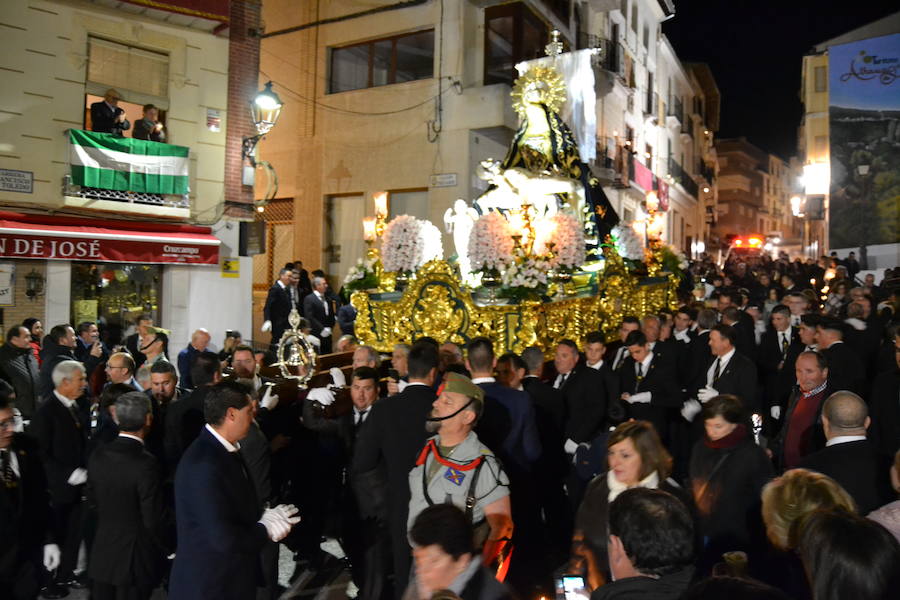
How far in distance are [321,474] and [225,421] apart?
240 cm

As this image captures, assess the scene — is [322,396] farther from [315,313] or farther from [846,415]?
[315,313]

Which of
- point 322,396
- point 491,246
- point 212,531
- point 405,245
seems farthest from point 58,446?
point 405,245

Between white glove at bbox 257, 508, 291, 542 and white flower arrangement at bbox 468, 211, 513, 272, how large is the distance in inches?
252

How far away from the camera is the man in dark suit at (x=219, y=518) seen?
12.1 ft

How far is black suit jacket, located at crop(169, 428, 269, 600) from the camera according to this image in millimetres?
3668

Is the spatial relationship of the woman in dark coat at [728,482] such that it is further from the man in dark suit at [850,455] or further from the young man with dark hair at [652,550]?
the young man with dark hair at [652,550]

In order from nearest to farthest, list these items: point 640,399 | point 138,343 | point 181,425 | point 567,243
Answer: point 181,425 < point 640,399 < point 567,243 < point 138,343

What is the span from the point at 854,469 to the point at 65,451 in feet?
A: 16.2

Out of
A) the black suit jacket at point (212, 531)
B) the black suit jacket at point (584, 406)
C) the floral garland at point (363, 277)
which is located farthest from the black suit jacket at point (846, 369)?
the floral garland at point (363, 277)

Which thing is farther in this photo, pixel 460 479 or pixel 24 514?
pixel 24 514

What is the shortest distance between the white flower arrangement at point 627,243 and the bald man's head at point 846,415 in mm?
9776

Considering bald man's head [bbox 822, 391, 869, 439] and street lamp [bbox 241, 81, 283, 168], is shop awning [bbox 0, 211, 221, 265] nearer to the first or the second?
street lamp [bbox 241, 81, 283, 168]

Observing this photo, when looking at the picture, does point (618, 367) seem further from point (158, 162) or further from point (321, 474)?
point (158, 162)

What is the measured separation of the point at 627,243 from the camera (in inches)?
554
